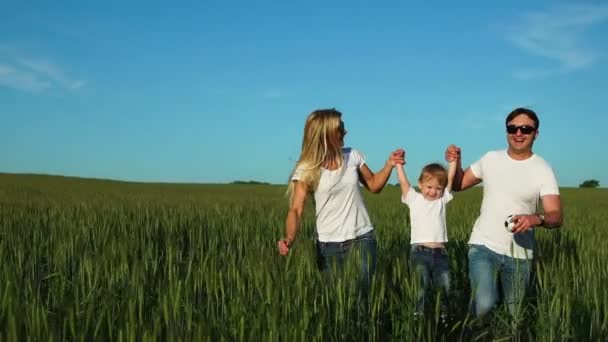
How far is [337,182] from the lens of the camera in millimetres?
4082

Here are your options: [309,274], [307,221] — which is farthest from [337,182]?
[307,221]

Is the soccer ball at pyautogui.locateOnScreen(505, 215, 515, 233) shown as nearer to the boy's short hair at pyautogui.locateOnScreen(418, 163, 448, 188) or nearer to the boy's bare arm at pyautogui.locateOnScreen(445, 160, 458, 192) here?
the boy's bare arm at pyautogui.locateOnScreen(445, 160, 458, 192)

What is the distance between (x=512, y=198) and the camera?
4148mm

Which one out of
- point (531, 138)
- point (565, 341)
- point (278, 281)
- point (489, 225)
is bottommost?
point (565, 341)

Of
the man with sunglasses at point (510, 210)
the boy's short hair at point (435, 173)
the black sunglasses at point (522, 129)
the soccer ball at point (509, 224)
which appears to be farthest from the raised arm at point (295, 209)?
the black sunglasses at point (522, 129)

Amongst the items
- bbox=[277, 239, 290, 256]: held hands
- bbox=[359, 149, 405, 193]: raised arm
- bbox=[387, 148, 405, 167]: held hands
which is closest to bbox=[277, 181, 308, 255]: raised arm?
bbox=[277, 239, 290, 256]: held hands

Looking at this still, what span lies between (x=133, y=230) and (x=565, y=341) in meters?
5.76

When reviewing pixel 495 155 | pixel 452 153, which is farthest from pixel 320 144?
pixel 495 155

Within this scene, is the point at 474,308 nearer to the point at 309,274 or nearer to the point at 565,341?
the point at 565,341

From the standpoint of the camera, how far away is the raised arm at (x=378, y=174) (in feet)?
14.0

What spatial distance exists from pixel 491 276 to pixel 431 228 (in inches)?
23.7

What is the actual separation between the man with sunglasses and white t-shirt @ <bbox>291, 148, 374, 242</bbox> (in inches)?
29.8

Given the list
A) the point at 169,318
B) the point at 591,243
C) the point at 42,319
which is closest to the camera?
the point at 42,319

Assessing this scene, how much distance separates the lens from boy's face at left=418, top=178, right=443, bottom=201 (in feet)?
15.1
